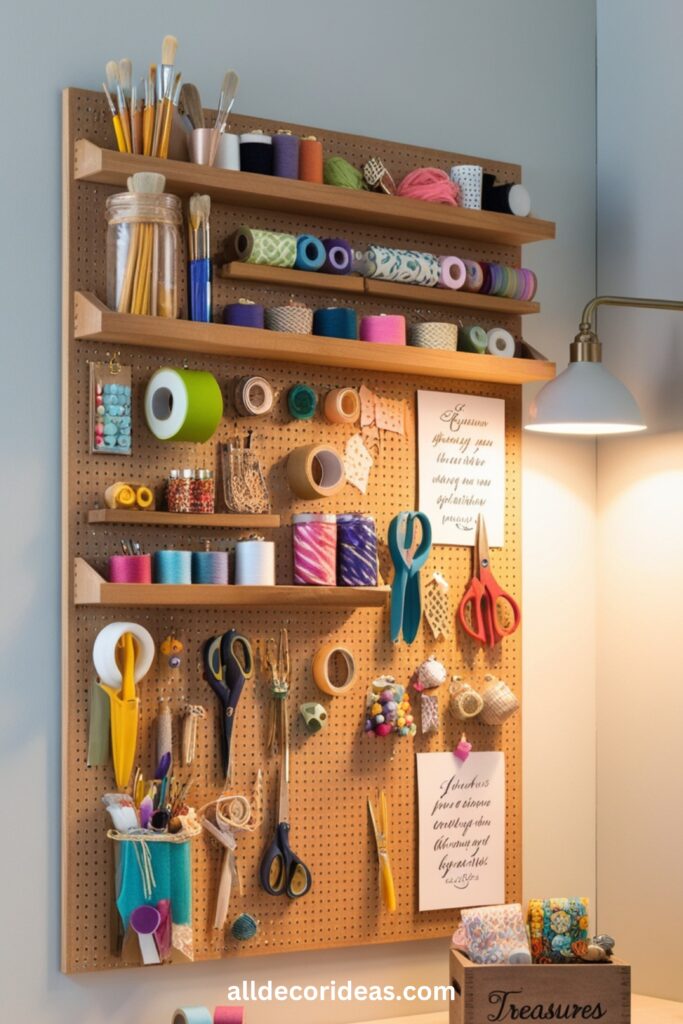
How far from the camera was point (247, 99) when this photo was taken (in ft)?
8.07

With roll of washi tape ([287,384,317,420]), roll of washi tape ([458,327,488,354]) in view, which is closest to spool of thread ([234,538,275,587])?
roll of washi tape ([287,384,317,420])

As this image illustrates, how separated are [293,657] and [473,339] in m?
0.68

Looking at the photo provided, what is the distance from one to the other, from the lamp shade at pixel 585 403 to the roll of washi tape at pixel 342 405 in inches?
12.8

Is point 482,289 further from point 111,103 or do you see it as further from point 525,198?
point 111,103

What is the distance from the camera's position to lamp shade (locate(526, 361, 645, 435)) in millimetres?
2449

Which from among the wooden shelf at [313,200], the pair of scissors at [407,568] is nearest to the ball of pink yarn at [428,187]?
the wooden shelf at [313,200]

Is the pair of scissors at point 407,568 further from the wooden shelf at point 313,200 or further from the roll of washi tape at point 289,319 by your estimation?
the wooden shelf at point 313,200

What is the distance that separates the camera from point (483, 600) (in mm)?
2654

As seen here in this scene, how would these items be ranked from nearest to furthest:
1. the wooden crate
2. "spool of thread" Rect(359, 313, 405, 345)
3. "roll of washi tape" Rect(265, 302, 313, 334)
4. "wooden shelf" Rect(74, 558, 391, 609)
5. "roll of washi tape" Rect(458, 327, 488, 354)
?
"wooden shelf" Rect(74, 558, 391, 609)
the wooden crate
"roll of washi tape" Rect(265, 302, 313, 334)
"spool of thread" Rect(359, 313, 405, 345)
"roll of washi tape" Rect(458, 327, 488, 354)

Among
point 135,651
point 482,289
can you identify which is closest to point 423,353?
point 482,289

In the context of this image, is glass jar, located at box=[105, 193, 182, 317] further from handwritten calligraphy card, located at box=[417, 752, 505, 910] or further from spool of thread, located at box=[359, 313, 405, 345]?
handwritten calligraphy card, located at box=[417, 752, 505, 910]

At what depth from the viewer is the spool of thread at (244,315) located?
232cm

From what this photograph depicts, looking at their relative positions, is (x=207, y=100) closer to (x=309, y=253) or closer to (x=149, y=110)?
(x=149, y=110)

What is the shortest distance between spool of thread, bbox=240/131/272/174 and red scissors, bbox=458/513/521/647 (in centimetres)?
79
